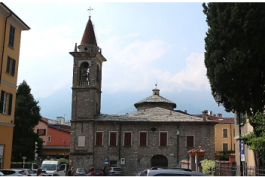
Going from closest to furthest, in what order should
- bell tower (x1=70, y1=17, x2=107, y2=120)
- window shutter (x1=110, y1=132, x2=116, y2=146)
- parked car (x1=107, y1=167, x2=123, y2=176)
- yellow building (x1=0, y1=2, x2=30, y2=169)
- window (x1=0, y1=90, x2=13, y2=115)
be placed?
yellow building (x1=0, y1=2, x2=30, y2=169), window (x1=0, y1=90, x2=13, y2=115), parked car (x1=107, y1=167, x2=123, y2=176), window shutter (x1=110, y1=132, x2=116, y2=146), bell tower (x1=70, y1=17, x2=107, y2=120)

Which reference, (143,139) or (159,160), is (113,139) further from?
(159,160)

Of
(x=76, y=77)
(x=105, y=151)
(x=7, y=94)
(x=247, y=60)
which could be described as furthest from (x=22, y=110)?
(x=247, y=60)

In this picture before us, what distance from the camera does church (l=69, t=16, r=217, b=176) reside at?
42969 millimetres

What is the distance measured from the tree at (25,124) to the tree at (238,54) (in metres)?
34.3

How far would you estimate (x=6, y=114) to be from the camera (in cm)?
2362

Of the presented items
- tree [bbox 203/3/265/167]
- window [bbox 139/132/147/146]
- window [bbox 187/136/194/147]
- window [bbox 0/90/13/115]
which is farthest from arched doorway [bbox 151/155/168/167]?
tree [bbox 203/3/265/167]

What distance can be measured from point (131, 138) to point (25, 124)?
1495cm

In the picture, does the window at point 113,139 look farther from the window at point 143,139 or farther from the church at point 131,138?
the window at point 143,139

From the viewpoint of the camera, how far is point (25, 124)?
47781 mm

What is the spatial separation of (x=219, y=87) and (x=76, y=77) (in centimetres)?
3084

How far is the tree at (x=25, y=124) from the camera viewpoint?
46500 mm

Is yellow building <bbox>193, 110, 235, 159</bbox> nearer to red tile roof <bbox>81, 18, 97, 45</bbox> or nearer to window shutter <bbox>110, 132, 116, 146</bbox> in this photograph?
window shutter <bbox>110, 132, 116, 146</bbox>

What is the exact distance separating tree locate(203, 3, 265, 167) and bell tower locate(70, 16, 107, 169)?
27644 millimetres

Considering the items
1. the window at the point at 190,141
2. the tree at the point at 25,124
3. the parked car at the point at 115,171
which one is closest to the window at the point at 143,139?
the parked car at the point at 115,171
